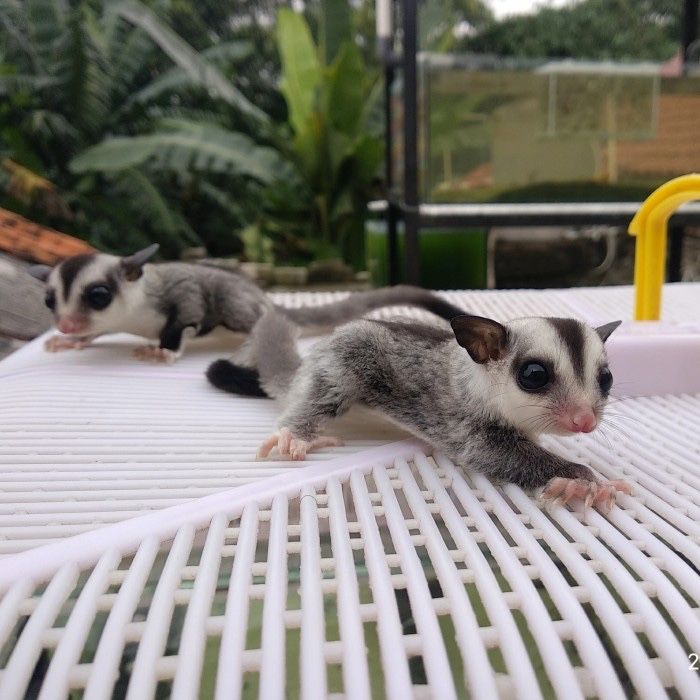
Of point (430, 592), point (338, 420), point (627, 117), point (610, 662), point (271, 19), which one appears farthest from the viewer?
point (271, 19)

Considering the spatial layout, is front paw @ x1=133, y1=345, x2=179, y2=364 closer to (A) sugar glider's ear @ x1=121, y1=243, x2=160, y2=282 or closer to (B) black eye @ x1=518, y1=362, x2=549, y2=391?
(A) sugar glider's ear @ x1=121, y1=243, x2=160, y2=282

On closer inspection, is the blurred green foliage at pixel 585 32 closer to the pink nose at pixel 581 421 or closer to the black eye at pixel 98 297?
the black eye at pixel 98 297

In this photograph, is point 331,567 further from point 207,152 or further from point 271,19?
point 271,19

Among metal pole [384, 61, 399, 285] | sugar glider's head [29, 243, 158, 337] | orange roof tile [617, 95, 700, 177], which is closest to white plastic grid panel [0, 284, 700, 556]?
sugar glider's head [29, 243, 158, 337]

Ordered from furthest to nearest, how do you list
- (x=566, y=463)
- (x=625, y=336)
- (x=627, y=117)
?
1. (x=627, y=117)
2. (x=625, y=336)
3. (x=566, y=463)

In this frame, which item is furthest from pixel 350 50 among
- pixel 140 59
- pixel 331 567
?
pixel 331 567

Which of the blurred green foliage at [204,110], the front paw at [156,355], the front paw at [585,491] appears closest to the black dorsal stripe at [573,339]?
the front paw at [585,491]
